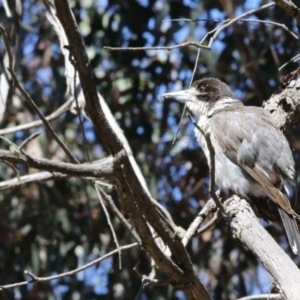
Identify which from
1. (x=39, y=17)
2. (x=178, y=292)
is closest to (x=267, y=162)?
(x=178, y=292)

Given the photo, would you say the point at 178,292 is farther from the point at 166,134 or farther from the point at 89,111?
the point at 89,111

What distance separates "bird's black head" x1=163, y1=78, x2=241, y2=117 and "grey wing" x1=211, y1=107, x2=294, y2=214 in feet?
1.49

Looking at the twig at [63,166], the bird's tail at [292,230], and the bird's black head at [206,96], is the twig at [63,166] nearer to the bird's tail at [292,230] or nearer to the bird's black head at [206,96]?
the bird's tail at [292,230]

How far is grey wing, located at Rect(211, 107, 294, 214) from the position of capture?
421 cm

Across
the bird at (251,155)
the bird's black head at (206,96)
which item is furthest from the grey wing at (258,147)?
the bird's black head at (206,96)

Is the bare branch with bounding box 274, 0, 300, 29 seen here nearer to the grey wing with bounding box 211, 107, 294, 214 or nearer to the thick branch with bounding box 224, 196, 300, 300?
the grey wing with bounding box 211, 107, 294, 214

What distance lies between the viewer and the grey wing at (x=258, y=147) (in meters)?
4.21

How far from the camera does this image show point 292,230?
3799mm

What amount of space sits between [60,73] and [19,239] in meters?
1.29

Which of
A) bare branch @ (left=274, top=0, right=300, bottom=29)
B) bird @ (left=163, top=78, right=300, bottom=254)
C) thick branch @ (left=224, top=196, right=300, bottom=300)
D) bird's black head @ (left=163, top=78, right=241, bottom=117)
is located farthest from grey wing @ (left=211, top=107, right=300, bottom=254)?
bare branch @ (left=274, top=0, right=300, bottom=29)

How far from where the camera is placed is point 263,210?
4277mm

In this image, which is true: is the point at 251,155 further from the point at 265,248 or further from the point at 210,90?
the point at 265,248

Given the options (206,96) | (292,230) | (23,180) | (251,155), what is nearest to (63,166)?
(23,180)

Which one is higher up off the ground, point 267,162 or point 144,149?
point 144,149
